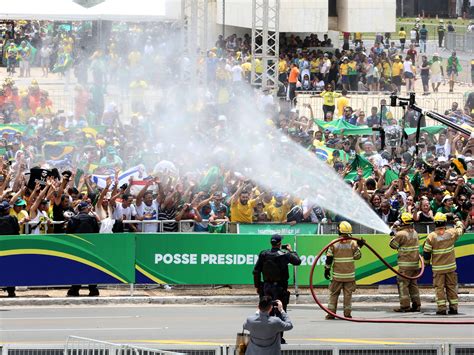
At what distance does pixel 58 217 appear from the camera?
24219 mm

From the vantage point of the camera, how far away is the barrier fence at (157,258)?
23.5 m

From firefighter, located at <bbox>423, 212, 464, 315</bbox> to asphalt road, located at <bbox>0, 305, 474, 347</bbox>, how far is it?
0.95 feet

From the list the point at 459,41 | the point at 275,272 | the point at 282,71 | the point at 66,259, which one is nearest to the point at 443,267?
the point at 275,272

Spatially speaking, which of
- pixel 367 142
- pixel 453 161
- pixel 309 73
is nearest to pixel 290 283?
pixel 453 161

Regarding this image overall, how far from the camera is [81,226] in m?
23.8

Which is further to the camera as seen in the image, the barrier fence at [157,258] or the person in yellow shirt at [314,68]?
the person in yellow shirt at [314,68]

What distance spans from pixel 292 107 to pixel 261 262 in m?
19.0

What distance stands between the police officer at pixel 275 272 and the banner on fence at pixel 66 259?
4.03 m

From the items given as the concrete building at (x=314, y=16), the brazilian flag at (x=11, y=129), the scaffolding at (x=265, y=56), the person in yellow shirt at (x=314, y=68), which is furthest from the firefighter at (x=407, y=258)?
the concrete building at (x=314, y=16)

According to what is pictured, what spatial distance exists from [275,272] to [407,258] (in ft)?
11.2

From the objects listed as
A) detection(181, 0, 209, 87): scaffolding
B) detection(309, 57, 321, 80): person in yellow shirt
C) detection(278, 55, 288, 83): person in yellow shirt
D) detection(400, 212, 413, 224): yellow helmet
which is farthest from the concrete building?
detection(400, 212, 413, 224): yellow helmet

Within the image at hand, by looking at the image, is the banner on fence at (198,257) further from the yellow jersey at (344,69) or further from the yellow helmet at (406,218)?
the yellow jersey at (344,69)

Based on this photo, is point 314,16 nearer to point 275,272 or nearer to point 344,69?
point 344,69

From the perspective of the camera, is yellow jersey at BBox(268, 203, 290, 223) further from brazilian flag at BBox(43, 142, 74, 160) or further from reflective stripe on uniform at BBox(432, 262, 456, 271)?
brazilian flag at BBox(43, 142, 74, 160)
